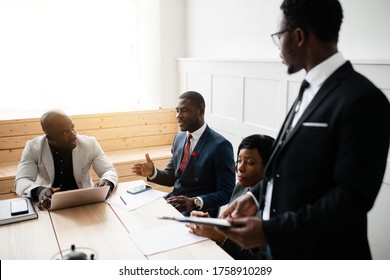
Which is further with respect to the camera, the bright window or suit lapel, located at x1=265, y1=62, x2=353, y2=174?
the bright window

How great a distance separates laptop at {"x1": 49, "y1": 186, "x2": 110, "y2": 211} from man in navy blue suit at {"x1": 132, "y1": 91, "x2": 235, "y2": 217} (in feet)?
1.37

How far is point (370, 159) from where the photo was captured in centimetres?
89

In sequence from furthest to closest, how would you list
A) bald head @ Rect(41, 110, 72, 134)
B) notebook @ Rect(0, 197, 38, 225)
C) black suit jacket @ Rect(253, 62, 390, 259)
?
1. bald head @ Rect(41, 110, 72, 134)
2. notebook @ Rect(0, 197, 38, 225)
3. black suit jacket @ Rect(253, 62, 390, 259)

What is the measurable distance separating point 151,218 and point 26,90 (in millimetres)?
2875

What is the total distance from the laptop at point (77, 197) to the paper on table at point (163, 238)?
0.42 meters

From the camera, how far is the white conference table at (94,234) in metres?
1.32

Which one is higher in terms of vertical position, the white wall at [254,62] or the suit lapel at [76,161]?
the white wall at [254,62]

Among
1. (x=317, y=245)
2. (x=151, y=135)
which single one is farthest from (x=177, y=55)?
(x=317, y=245)

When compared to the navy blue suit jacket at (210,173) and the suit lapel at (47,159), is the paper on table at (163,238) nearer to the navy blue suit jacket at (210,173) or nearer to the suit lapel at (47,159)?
the navy blue suit jacket at (210,173)

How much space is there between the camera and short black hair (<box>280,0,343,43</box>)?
0.99m

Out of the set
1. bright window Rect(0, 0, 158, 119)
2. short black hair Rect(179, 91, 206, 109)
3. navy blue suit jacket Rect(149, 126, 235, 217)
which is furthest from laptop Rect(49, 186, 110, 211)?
bright window Rect(0, 0, 158, 119)

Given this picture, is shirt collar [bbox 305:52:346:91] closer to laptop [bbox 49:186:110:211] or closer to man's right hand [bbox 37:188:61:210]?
laptop [bbox 49:186:110:211]

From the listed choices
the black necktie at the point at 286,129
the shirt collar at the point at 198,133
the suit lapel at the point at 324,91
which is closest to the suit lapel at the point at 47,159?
the shirt collar at the point at 198,133
